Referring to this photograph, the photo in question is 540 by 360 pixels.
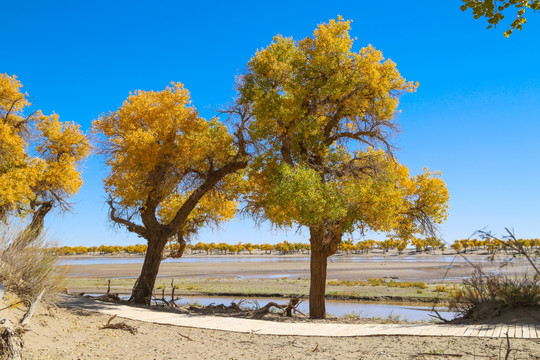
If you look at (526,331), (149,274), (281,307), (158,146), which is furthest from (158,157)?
(526,331)

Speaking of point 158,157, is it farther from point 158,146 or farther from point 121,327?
point 121,327

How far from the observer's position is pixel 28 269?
9656 mm

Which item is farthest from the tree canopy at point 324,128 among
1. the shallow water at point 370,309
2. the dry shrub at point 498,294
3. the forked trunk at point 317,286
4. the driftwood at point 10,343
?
the driftwood at point 10,343

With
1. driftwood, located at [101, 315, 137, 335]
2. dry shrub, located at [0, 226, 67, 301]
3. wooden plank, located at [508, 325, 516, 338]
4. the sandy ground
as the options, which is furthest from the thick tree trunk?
dry shrub, located at [0, 226, 67, 301]

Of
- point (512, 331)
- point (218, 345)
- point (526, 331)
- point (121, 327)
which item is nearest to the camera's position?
point (526, 331)

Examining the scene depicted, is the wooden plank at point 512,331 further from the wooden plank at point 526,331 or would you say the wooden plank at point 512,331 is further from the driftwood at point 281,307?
the driftwood at point 281,307

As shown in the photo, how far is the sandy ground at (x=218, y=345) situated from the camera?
7.82m

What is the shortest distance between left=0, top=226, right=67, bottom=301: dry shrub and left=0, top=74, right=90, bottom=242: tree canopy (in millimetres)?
10791

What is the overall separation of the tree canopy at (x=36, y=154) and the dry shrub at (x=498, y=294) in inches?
706

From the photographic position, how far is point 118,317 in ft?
39.4

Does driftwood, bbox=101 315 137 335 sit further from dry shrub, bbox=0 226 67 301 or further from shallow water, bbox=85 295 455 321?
shallow water, bbox=85 295 455 321

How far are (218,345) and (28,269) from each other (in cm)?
445

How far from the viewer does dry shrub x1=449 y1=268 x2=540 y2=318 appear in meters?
10.5

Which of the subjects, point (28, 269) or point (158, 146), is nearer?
point (28, 269)
